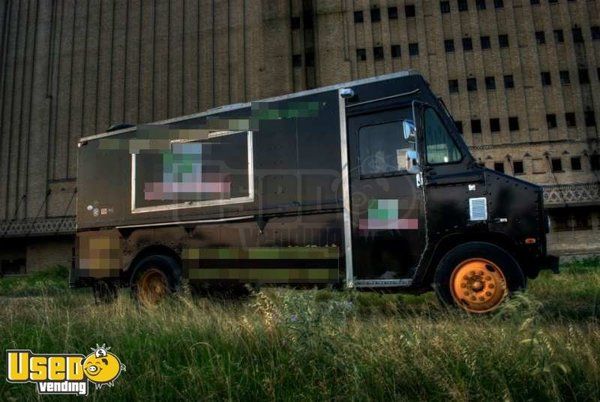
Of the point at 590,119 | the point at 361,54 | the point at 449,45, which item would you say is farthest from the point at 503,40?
the point at 361,54

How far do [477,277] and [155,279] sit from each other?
518 cm

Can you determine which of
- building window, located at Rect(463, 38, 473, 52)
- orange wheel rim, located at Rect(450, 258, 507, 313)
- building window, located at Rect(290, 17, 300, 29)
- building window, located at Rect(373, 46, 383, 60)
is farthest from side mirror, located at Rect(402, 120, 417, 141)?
building window, located at Rect(290, 17, 300, 29)

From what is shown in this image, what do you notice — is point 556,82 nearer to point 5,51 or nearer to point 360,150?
point 360,150

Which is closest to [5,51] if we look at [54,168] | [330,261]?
[54,168]

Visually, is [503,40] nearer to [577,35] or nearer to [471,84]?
[471,84]

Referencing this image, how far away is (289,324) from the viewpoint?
3.40m

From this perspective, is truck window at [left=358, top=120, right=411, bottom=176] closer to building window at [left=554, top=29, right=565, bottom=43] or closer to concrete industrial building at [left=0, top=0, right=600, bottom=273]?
concrete industrial building at [left=0, top=0, right=600, bottom=273]

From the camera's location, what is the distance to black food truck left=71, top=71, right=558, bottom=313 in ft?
17.5

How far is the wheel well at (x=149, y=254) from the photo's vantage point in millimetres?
7395

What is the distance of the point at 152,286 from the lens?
7.48m

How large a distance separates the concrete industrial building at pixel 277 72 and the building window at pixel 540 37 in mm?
405

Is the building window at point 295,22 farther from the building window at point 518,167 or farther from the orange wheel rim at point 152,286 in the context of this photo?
the orange wheel rim at point 152,286

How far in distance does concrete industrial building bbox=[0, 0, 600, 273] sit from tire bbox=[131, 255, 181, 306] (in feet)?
109

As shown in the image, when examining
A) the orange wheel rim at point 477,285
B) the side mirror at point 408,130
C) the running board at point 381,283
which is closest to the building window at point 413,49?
the side mirror at point 408,130
